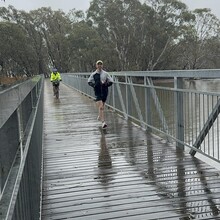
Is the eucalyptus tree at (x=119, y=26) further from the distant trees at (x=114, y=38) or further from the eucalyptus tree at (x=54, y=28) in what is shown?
the eucalyptus tree at (x=54, y=28)

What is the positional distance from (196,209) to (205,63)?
7596 centimetres

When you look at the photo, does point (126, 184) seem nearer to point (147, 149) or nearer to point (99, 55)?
point (147, 149)

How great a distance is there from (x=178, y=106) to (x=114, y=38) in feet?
180

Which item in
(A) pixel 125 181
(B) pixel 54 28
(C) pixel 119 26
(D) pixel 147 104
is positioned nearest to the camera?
(A) pixel 125 181

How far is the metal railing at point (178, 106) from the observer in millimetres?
5200

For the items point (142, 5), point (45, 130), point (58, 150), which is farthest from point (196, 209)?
point (142, 5)

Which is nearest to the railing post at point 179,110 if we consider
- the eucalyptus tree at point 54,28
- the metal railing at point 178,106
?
the metal railing at point 178,106

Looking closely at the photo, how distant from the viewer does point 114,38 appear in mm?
59969

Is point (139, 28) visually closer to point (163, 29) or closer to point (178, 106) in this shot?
point (163, 29)

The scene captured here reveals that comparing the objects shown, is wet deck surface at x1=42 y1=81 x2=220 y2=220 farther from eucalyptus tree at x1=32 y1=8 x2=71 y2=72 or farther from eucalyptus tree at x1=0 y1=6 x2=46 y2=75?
eucalyptus tree at x1=32 y1=8 x2=71 y2=72

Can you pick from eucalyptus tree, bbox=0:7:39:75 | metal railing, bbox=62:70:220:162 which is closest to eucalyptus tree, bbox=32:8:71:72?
eucalyptus tree, bbox=0:7:39:75

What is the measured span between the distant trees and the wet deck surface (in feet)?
164

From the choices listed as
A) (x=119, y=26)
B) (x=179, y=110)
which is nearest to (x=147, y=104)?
(x=179, y=110)

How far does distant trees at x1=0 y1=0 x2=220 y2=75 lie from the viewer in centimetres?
5775
